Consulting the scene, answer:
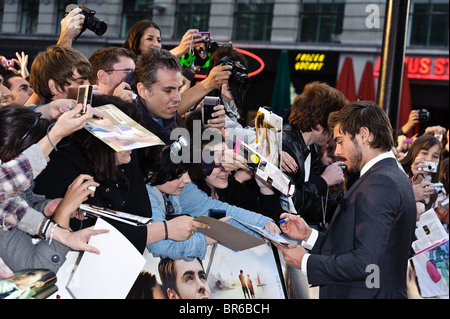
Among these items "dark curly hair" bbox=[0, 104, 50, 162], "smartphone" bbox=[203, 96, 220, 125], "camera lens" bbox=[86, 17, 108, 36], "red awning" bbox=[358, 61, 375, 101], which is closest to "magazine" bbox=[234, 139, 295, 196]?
"smartphone" bbox=[203, 96, 220, 125]

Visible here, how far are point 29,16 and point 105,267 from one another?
2981 millimetres

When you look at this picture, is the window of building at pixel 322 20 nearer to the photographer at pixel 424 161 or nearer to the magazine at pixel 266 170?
the photographer at pixel 424 161

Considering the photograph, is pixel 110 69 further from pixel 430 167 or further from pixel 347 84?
pixel 347 84

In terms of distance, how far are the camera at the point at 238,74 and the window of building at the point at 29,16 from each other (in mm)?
1693

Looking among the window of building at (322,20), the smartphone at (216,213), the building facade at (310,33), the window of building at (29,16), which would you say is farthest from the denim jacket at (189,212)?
the window of building at (322,20)

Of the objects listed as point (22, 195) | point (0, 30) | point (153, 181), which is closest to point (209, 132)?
point (153, 181)

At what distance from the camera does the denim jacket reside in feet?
9.87

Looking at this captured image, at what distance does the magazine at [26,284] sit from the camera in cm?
251

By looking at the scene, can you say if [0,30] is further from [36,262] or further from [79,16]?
[36,262]

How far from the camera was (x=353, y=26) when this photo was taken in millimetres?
14977

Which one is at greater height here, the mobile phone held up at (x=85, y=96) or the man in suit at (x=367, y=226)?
the mobile phone held up at (x=85, y=96)

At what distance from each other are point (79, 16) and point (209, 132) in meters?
1.16

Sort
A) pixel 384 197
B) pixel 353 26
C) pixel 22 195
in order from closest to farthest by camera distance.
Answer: pixel 22 195 → pixel 384 197 → pixel 353 26

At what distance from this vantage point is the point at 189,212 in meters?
3.59
